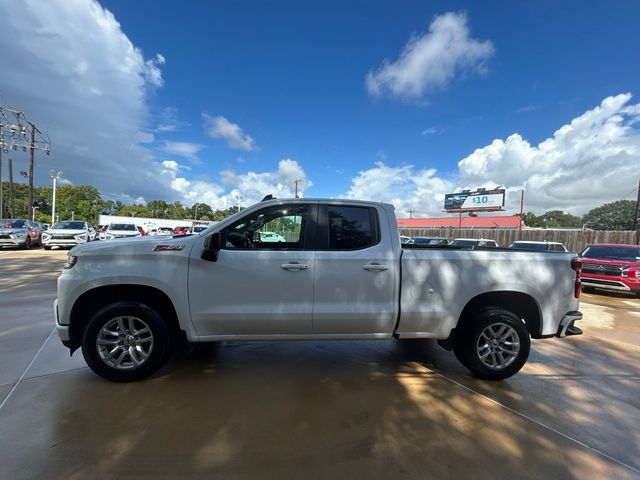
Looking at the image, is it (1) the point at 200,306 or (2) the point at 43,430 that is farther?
(1) the point at 200,306

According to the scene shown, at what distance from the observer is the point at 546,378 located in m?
4.08

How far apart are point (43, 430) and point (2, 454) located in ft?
1.01

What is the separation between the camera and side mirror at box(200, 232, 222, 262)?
343cm

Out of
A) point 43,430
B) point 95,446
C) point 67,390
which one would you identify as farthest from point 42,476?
point 67,390

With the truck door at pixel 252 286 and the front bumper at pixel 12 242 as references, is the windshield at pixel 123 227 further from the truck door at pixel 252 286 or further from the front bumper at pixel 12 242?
the truck door at pixel 252 286

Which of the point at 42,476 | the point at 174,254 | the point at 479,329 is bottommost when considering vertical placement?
the point at 42,476

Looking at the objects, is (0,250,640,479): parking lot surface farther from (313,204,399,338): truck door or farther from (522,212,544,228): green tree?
(522,212,544,228): green tree

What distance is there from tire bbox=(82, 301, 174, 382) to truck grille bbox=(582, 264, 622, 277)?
39.1 ft

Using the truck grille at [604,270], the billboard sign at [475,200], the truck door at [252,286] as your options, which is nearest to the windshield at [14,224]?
the truck door at [252,286]

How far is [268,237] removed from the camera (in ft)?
12.2

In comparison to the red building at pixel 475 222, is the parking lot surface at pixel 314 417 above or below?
below

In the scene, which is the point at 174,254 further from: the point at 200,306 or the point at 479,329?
the point at 479,329

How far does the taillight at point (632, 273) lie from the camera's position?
9.66 m

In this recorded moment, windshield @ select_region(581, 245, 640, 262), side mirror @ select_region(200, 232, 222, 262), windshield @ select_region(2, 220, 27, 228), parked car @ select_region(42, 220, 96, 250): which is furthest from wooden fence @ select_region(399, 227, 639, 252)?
windshield @ select_region(2, 220, 27, 228)
